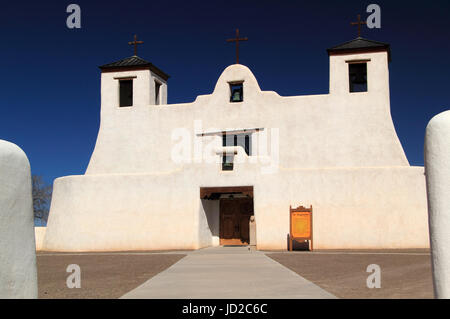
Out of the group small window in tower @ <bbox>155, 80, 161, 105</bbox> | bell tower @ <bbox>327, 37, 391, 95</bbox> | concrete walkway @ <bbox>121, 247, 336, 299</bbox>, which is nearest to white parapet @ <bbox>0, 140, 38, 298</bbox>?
concrete walkway @ <bbox>121, 247, 336, 299</bbox>

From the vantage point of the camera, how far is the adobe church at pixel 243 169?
22062mm

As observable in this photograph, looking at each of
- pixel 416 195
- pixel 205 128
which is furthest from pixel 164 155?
pixel 416 195

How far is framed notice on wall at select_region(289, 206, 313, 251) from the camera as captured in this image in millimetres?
21594

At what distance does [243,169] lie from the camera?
76.3ft

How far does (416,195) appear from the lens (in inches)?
856

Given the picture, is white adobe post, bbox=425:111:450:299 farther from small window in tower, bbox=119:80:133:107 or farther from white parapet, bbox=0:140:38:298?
small window in tower, bbox=119:80:133:107

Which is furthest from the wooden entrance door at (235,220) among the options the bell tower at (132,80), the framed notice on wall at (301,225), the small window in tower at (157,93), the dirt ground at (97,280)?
the dirt ground at (97,280)

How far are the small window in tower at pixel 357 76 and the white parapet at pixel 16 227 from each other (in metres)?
24.1

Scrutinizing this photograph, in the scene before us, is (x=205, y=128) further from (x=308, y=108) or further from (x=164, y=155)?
(x=308, y=108)

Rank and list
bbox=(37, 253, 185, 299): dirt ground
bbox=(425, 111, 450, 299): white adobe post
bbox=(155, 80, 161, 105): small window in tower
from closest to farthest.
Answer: bbox=(425, 111, 450, 299): white adobe post → bbox=(37, 253, 185, 299): dirt ground → bbox=(155, 80, 161, 105): small window in tower

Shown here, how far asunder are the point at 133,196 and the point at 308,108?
9.95 metres

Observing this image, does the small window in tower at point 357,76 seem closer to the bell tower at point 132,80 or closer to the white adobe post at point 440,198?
the bell tower at point 132,80

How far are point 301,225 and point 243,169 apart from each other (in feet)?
12.2

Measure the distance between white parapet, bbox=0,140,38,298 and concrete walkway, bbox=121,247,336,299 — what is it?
303cm
